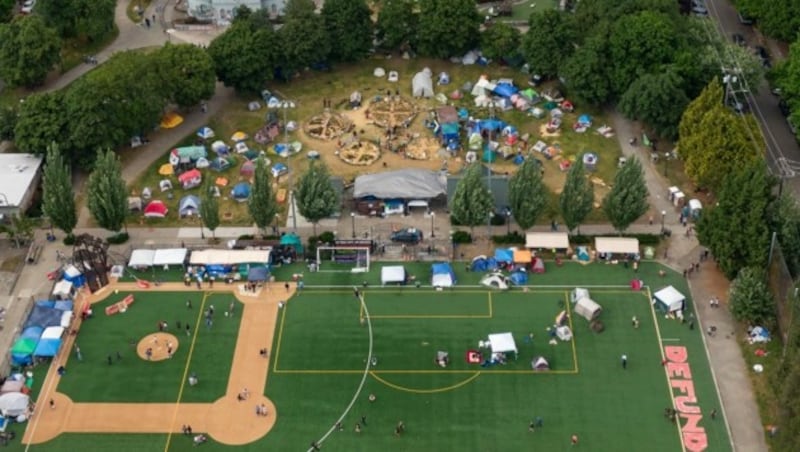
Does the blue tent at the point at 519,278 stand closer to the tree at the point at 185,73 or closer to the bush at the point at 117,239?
the bush at the point at 117,239

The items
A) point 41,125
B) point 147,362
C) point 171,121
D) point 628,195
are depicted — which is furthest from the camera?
point 171,121

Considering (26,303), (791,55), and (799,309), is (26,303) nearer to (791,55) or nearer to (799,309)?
(799,309)

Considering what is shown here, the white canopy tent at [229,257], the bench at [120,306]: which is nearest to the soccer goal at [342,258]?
the white canopy tent at [229,257]

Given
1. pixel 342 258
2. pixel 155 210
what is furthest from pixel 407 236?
pixel 155 210

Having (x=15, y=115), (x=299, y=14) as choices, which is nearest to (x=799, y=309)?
(x=299, y=14)

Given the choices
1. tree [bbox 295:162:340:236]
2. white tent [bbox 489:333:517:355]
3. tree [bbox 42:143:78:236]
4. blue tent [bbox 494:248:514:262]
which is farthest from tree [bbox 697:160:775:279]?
tree [bbox 42:143:78:236]

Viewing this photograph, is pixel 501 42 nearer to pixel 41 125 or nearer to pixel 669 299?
pixel 669 299
